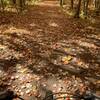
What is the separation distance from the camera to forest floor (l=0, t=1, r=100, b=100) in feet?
21.5

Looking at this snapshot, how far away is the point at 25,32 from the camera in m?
11.6

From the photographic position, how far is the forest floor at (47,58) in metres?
6.55

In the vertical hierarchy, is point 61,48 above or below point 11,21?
below

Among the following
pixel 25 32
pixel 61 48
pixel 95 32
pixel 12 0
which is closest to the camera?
pixel 61 48

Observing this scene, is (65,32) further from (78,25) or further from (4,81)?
(4,81)

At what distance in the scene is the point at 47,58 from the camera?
27.7 feet

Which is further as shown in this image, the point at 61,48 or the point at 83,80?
the point at 61,48

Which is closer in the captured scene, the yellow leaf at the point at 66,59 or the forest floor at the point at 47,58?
the forest floor at the point at 47,58

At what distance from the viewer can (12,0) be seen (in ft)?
68.7

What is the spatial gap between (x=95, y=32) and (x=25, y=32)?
4.85 metres

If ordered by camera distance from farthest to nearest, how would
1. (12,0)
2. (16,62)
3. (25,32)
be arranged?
(12,0)
(25,32)
(16,62)

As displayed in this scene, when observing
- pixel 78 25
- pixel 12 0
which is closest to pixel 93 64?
pixel 78 25

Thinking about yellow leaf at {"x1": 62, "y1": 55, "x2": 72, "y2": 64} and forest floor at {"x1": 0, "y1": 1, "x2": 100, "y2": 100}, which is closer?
forest floor at {"x1": 0, "y1": 1, "x2": 100, "y2": 100}

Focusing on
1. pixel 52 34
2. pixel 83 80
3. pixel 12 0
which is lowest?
pixel 83 80
